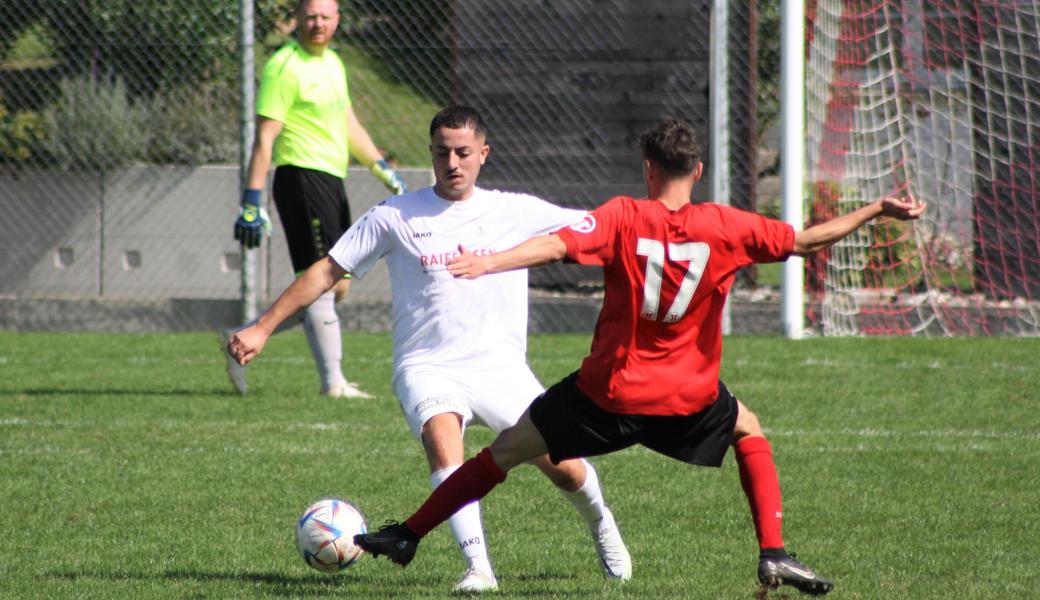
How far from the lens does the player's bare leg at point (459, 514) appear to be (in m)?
4.25

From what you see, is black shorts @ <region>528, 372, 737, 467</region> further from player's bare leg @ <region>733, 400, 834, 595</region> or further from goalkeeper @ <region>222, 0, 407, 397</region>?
goalkeeper @ <region>222, 0, 407, 397</region>

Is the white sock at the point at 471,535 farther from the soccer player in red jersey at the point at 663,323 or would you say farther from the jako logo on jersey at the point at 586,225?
the jako logo on jersey at the point at 586,225

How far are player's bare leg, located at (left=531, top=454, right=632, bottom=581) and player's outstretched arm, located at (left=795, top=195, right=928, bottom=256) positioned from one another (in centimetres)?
99

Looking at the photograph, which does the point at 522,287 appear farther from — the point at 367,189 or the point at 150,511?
the point at 367,189

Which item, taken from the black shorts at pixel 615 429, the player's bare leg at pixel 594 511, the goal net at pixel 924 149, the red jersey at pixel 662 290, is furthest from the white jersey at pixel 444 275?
the goal net at pixel 924 149

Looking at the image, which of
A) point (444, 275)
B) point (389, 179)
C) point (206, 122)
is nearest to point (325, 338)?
point (389, 179)

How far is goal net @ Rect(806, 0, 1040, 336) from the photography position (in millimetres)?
11469

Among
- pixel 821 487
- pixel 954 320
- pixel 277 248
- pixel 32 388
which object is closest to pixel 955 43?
pixel 954 320

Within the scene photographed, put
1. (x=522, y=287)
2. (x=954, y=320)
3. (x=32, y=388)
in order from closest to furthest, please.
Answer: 1. (x=522, y=287)
2. (x=32, y=388)
3. (x=954, y=320)

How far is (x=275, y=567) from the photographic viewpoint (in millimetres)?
4668

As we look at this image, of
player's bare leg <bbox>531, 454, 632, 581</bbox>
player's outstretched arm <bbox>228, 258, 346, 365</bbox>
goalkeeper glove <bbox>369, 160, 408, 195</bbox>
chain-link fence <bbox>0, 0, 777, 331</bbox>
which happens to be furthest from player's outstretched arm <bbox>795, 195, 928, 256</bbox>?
chain-link fence <bbox>0, 0, 777, 331</bbox>

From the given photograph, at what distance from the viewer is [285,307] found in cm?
452

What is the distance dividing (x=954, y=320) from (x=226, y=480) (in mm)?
6980

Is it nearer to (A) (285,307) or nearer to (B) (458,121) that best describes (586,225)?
(B) (458,121)
